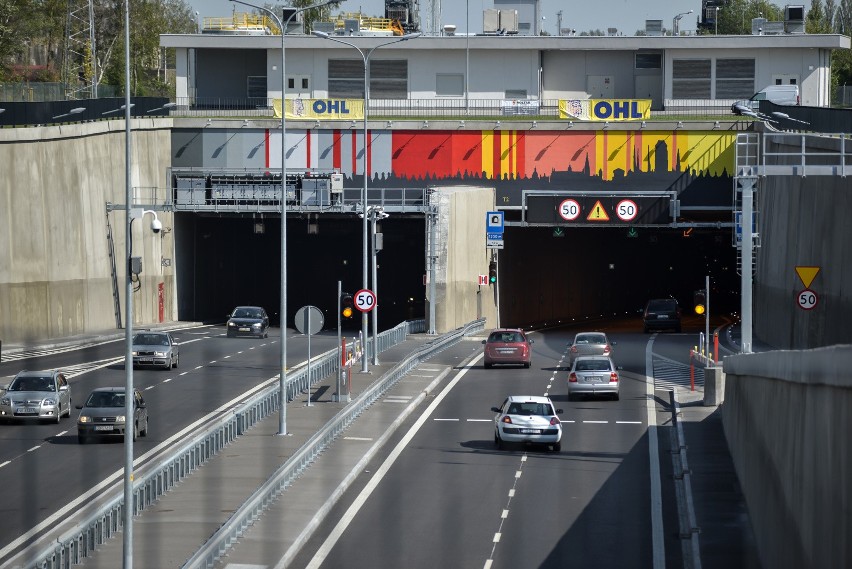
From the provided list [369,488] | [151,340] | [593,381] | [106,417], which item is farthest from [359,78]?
[369,488]

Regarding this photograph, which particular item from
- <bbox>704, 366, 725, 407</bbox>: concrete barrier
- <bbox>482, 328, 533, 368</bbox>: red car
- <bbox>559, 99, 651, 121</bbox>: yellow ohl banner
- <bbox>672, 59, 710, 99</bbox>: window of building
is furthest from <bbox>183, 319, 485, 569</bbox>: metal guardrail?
<bbox>672, 59, 710, 99</bbox>: window of building

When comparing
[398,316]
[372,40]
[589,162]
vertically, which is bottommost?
[398,316]

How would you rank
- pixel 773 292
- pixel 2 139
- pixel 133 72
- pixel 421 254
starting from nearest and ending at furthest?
pixel 2 139 < pixel 773 292 < pixel 421 254 < pixel 133 72

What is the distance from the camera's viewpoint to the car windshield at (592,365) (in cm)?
4103

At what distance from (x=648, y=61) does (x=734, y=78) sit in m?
5.17

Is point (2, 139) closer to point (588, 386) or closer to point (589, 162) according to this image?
point (588, 386)

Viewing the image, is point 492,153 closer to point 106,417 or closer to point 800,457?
point 106,417

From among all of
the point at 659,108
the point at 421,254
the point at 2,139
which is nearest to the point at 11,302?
the point at 2,139

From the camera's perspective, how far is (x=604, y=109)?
75312mm

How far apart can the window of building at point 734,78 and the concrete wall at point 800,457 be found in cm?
5842

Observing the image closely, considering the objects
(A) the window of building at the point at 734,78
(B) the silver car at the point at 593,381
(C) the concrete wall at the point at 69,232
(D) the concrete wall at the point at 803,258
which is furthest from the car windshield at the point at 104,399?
(A) the window of building at the point at 734,78

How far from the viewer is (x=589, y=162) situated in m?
74.2

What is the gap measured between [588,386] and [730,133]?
118ft

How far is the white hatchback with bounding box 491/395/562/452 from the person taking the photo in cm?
3266
